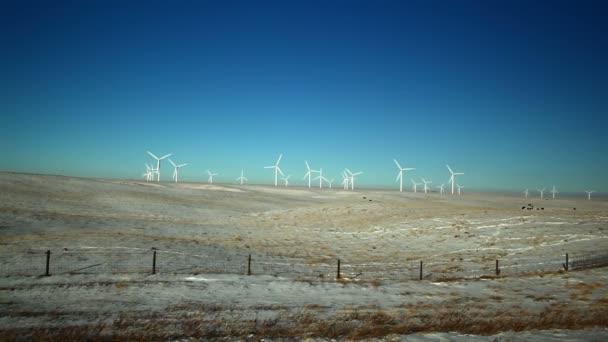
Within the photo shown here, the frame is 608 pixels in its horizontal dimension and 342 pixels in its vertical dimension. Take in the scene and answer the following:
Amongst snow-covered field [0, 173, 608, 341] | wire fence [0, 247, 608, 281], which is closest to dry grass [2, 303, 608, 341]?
snow-covered field [0, 173, 608, 341]

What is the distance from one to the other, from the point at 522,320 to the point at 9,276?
80.0 ft

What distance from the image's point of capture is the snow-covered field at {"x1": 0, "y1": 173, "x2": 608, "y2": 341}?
13.2m

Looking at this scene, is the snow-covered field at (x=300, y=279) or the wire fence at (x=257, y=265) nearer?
the snow-covered field at (x=300, y=279)

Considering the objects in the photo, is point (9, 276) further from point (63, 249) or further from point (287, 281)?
point (287, 281)

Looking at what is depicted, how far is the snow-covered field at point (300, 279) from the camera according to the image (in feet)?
43.2

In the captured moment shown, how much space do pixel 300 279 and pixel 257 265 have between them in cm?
490

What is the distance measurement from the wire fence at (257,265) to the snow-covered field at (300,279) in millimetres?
132

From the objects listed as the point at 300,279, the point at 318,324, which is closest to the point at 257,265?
the point at 300,279

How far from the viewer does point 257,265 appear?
2583 centimetres

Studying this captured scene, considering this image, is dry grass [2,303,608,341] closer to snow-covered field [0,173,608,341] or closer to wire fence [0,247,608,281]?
snow-covered field [0,173,608,341]

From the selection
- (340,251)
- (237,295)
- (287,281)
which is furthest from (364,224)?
(237,295)

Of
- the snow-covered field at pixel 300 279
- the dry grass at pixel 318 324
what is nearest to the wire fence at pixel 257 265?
the snow-covered field at pixel 300 279

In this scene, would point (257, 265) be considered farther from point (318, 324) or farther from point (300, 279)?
point (318, 324)

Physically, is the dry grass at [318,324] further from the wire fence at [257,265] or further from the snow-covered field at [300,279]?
the wire fence at [257,265]
